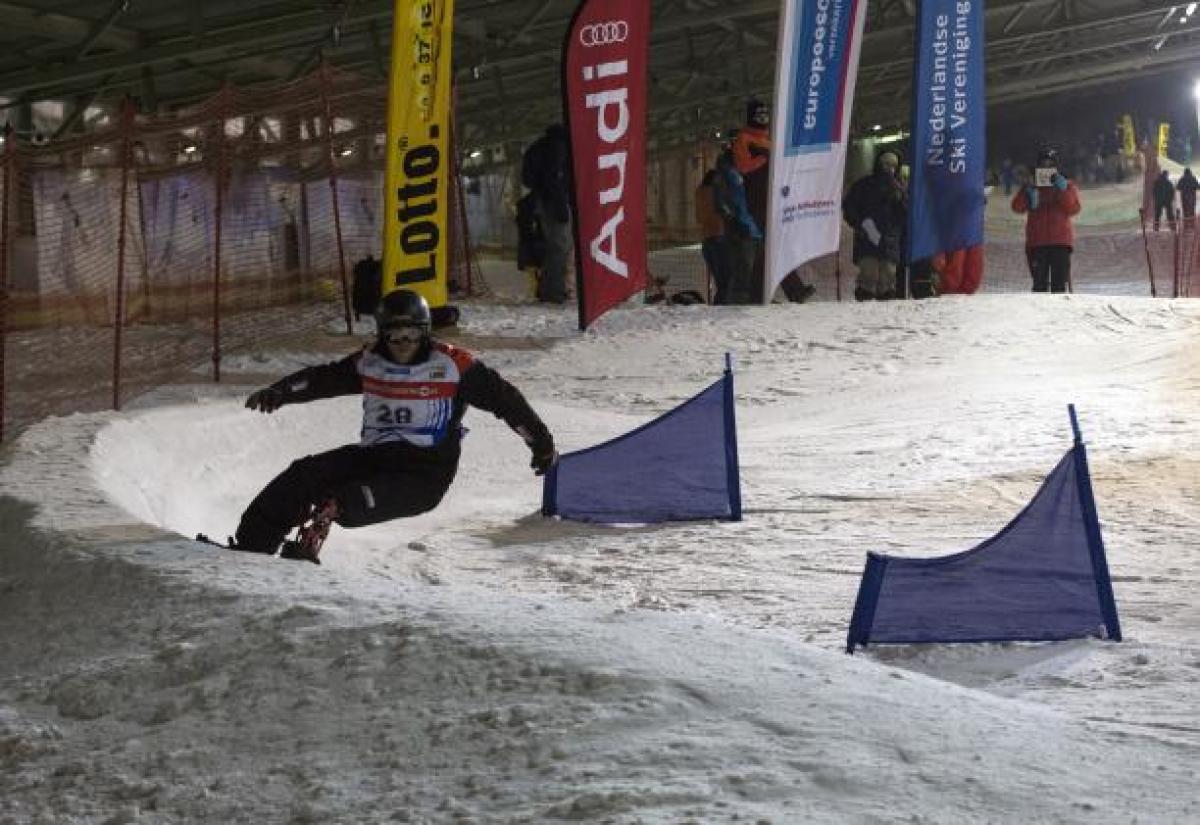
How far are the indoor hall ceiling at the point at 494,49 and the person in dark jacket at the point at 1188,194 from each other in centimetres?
382

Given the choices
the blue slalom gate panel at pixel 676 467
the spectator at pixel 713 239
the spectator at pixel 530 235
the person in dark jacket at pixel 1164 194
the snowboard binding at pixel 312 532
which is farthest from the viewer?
the person in dark jacket at pixel 1164 194

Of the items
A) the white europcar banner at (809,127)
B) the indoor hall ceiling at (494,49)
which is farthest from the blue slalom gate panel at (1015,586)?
the indoor hall ceiling at (494,49)

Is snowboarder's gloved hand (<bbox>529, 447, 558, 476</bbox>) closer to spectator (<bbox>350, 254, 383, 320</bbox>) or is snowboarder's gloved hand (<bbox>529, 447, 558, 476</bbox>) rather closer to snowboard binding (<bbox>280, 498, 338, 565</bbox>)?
snowboard binding (<bbox>280, 498, 338, 565</bbox>)

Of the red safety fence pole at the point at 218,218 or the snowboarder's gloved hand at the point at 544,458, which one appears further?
the red safety fence pole at the point at 218,218

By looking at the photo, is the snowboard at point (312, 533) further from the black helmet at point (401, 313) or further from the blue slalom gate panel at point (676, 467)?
the blue slalom gate panel at point (676, 467)

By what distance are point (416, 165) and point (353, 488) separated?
18.4 feet

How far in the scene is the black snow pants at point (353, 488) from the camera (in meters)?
6.95

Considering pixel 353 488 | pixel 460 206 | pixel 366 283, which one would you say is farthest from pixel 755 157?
pixel 353 488

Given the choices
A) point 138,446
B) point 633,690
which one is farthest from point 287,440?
point 633,690

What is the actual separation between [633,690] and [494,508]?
614 cm

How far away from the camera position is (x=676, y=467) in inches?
363

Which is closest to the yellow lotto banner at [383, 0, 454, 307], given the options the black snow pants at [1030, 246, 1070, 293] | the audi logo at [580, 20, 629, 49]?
the audi logo at [580, 20, 629, 49]

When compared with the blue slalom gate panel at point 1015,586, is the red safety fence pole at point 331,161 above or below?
above

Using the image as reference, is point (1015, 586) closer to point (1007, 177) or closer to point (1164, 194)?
point (1164, 194)
